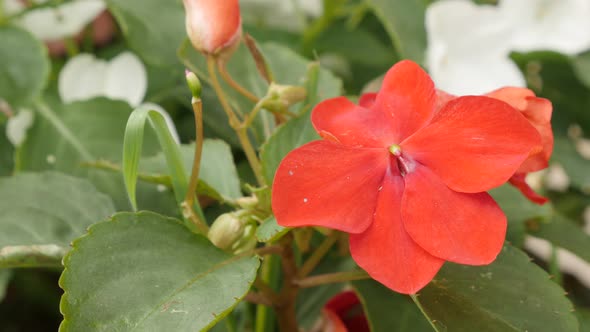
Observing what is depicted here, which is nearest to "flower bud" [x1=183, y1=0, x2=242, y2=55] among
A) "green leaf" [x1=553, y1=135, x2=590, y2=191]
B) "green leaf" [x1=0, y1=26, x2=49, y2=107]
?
"green leaf" [x1=0, y1=26, x2=49, y2=107]

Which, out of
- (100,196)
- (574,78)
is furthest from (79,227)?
(574,78)

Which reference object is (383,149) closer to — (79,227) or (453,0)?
(79,227)

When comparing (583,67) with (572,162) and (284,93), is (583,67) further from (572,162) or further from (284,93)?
(284,93)

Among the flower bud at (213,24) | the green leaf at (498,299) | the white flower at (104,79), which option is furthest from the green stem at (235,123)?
the white flower at (104,79)

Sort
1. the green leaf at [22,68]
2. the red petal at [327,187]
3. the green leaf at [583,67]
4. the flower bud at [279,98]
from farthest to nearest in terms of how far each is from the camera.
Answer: the green leaf at [583,67], the green leaf at [22,68], the flower bud at [279,98], the red petal at [327,187]

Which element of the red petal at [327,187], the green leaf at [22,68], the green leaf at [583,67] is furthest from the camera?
the green leaf at [583,67]

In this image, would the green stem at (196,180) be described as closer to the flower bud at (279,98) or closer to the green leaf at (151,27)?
the flower bud at (279,98)
